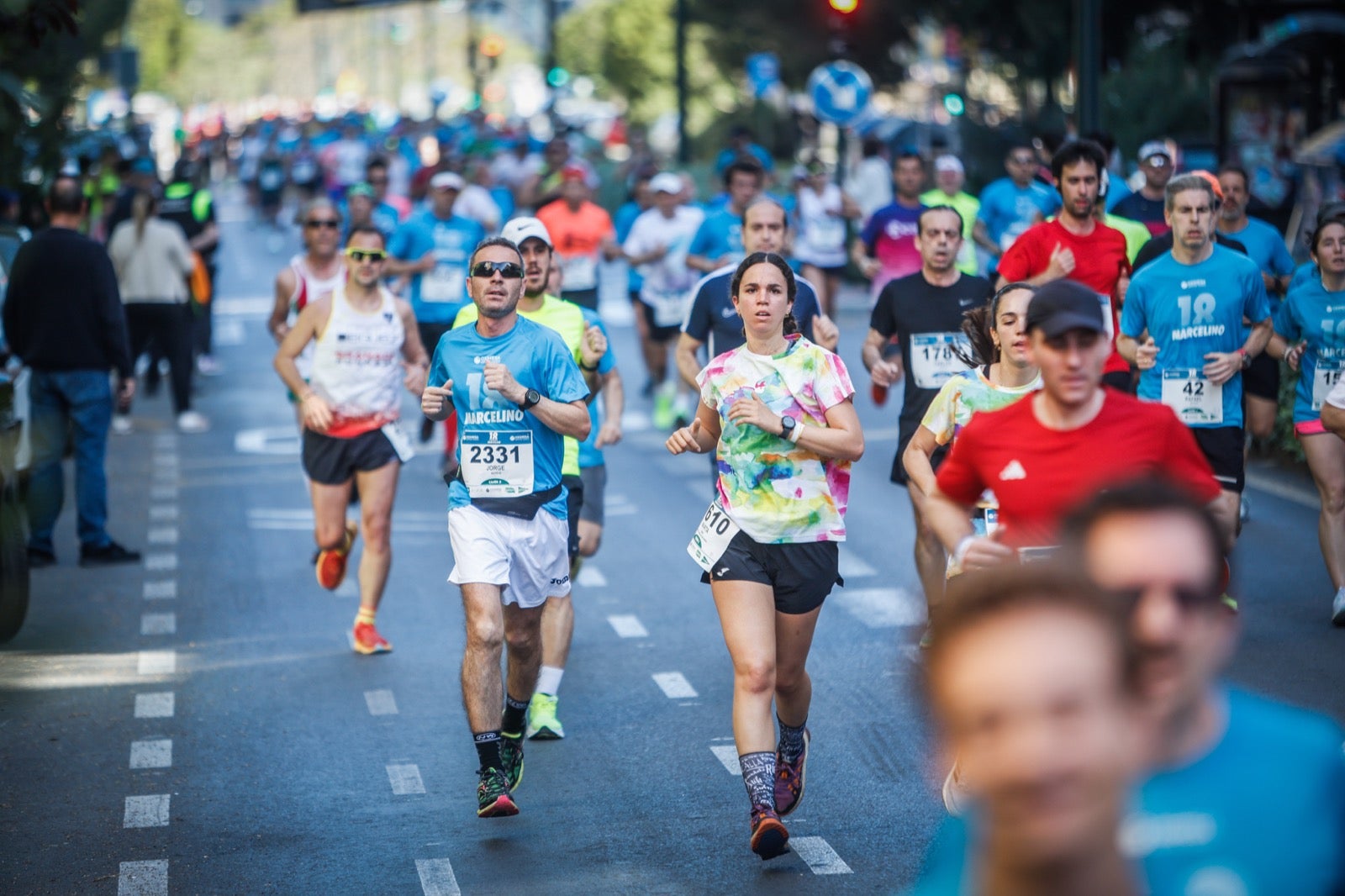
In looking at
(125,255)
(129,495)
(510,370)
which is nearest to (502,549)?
(510,370)

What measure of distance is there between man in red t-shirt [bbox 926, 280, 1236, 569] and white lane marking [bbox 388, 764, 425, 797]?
2954 millimetres

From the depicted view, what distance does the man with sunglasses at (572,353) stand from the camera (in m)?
7.68

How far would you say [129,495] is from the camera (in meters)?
13.5

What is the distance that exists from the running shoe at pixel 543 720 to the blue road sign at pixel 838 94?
14440mm

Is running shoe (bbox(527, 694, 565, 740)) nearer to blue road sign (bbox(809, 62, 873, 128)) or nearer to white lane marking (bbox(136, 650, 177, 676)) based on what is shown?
white lane marking (bbox(136, 650, 177, 676))

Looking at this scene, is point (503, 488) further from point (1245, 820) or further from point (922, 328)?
point (1245, 820)

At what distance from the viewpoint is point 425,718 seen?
7.90m

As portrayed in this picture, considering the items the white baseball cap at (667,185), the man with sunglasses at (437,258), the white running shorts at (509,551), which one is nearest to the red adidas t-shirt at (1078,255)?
the white running shorts at (509,551)

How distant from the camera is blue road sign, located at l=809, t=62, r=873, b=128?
21.2 m

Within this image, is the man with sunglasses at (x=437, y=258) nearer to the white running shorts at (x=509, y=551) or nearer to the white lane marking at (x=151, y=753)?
the white lane marking at (x=151, y=753)

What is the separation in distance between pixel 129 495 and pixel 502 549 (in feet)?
24.6

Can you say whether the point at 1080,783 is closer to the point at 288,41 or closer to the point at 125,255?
the point at 125,255

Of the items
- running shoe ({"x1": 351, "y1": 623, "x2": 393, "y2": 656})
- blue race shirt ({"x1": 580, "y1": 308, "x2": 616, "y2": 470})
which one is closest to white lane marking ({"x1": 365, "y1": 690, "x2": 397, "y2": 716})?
running shoe ({"x1": 351, "y1": 623, "x2": 393, "y2": 656})

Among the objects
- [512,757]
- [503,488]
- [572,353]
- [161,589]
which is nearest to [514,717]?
[512,757]
